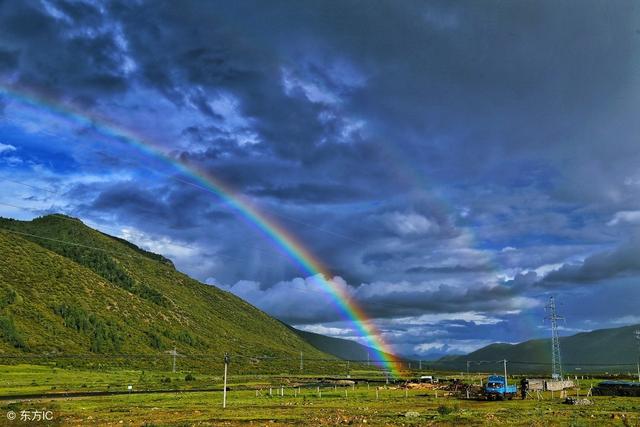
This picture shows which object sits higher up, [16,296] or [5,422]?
[16,296]

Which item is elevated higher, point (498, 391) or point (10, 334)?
point (10, 334)

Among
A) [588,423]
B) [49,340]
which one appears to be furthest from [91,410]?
[49,340]

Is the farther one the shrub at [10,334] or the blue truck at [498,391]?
the shrub at [10,334]

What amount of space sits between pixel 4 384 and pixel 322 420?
291 ft

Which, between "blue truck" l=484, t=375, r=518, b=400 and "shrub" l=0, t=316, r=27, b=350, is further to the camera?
"shrub" l=0, t=316, r=27, b=350

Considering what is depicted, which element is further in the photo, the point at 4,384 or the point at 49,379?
the point at 49,379

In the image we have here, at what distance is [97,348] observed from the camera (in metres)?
194

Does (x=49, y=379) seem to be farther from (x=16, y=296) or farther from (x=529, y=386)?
(x=529, y=386)

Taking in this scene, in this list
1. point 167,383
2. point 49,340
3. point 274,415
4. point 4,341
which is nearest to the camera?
point 274,415

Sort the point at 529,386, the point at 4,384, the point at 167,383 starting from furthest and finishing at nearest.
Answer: the point at 167,383
the point at 4,384
the point at 529,386

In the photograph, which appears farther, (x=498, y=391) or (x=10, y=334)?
(x=10, y=334)

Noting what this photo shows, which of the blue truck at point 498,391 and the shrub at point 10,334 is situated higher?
the shrub at point 10,334

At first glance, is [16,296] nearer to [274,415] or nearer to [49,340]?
[49,340]

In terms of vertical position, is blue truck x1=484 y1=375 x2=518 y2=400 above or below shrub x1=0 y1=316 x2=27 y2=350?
below
